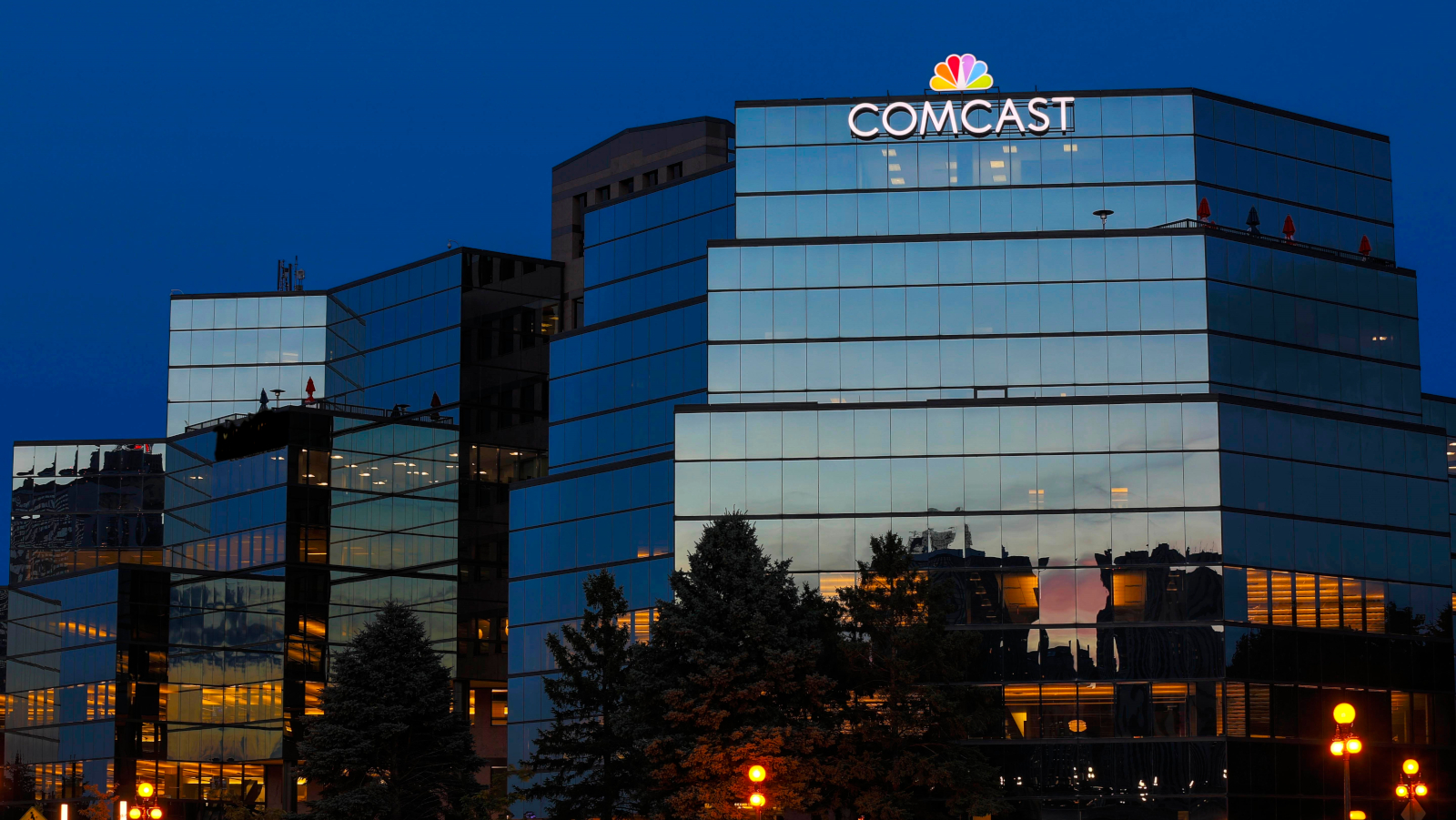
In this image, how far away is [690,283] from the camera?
9075 cm

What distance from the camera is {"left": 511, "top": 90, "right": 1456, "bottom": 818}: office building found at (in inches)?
2714

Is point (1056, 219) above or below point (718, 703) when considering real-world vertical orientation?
above

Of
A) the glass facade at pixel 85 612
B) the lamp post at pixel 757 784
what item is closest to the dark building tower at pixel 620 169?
the glass facade at pixel 85 612

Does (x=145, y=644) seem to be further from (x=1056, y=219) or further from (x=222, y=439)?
(x=1056, y=219)

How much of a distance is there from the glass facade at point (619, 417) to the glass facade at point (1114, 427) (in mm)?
5199

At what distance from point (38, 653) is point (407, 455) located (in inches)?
988

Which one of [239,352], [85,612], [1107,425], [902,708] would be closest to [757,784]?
[902,708]

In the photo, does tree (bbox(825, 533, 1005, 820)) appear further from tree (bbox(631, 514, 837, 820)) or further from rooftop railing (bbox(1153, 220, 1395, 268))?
rooftop railing (bbox(1153, 220, 1395, 268))

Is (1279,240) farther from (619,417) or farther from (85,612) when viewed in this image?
(85,612)

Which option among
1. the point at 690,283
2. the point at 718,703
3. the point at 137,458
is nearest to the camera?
the point at 718,703

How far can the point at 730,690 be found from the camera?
5519cm

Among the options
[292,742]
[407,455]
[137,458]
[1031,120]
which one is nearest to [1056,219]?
[1031,120]

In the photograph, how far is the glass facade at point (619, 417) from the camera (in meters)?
78.1

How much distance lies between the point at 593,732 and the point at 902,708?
36.8 ft
